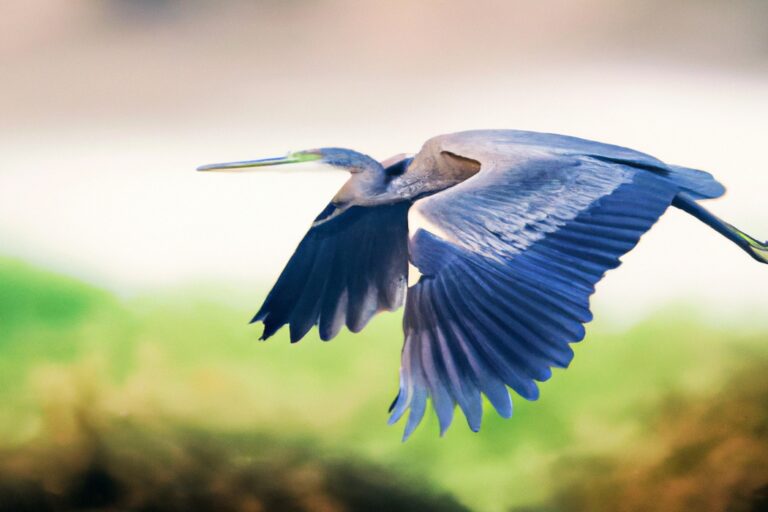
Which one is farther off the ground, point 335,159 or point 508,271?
point 335,159

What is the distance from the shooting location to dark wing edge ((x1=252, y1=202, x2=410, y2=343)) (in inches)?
69.8

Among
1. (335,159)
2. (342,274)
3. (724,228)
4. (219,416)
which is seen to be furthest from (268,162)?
(724,228)

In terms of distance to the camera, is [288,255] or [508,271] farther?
[288,255]

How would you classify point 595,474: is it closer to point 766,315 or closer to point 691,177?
point 766,315

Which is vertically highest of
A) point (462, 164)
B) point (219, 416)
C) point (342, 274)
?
point (462, 164)

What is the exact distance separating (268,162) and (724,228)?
76 centimetres

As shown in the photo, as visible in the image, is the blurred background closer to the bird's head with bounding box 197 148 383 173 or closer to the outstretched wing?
the bird's head with bounding box 197 148 383 173

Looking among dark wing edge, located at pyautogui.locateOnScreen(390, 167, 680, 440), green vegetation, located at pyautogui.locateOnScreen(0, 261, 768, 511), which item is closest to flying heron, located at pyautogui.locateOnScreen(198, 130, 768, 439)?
dark wing edge, located at pyautogui.locateOnScreen(390, 167, 680, 440)

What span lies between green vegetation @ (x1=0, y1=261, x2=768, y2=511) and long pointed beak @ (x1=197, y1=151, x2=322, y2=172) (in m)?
0.24

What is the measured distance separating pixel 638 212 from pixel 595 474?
0.54 meters

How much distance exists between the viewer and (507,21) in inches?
77.4

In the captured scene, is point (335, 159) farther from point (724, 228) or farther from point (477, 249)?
point (724, 228)

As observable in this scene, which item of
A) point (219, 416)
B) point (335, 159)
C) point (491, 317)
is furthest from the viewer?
point (219, 416)

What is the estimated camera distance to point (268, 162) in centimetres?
176
